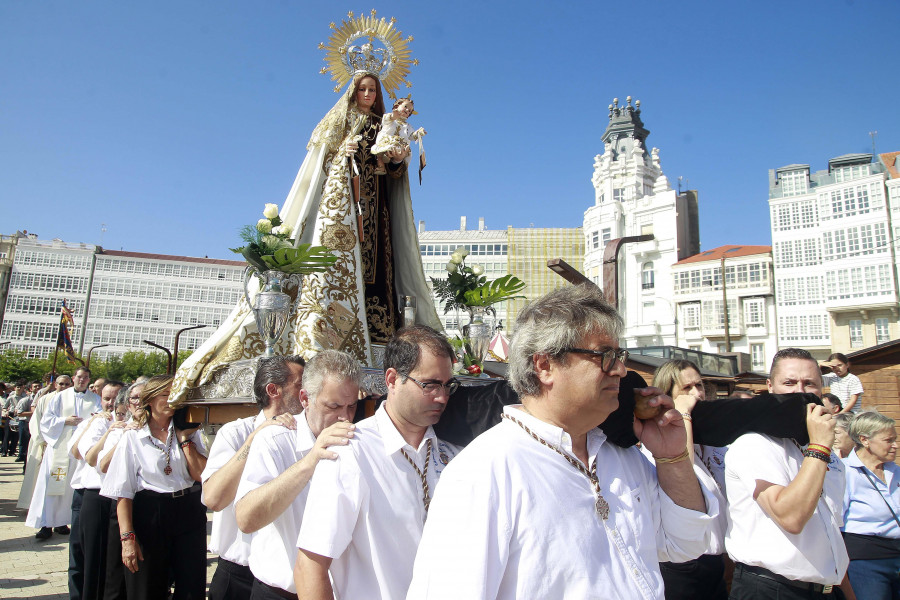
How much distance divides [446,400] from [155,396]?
3.16 meters

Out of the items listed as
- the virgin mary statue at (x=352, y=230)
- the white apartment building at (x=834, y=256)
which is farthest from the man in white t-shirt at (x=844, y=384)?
the white apartment building at (x=834, y=256)

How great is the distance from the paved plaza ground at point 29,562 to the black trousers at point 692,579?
5094 millimetres

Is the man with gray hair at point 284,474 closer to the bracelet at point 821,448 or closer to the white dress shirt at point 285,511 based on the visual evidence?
the white dress shirt at point 285,511

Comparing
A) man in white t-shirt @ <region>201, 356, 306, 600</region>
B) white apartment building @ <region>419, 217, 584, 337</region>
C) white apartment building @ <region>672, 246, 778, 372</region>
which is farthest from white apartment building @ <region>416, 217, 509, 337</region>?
man in white t-shirt @ <region>201, 356, 306, 600</region>

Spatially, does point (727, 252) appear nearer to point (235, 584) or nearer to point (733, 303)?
point (733, 303)

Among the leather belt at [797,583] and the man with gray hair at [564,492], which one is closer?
the man with gray hair at [564,492]

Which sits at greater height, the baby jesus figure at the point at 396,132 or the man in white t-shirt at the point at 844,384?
the baby jesus figure at the point at 396,132

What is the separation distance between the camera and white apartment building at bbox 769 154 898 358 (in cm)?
4428

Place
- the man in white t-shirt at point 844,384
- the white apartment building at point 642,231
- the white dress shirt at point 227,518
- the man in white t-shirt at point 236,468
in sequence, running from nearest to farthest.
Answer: the man in white t-shirt at point 236,468, the white dress shirt at point 227,518, the man in white t-shirt at point 844,384, the white apartment building at point 642,231

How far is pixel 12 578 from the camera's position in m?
6.84

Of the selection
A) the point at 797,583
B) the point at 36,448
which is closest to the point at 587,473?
the point at 797,583

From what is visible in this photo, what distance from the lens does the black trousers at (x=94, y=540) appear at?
5.30m

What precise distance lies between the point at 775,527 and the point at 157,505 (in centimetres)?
388

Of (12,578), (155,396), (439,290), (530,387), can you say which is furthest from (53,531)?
(530,387)
